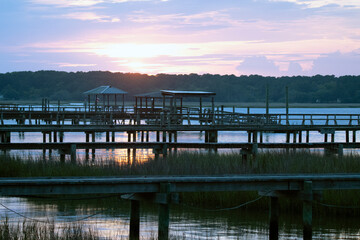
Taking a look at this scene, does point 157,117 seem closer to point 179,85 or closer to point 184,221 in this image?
point 184,221

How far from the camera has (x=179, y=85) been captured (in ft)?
562

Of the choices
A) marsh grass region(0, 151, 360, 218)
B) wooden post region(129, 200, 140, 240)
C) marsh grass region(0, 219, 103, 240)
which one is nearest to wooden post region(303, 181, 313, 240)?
marsh grass region(0, 151, 360, 218)

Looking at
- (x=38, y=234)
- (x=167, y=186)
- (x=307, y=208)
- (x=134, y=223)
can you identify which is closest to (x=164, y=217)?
(x=167, y=186)

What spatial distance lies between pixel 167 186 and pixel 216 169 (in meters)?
3.29

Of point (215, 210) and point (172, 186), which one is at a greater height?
point (172, 186)

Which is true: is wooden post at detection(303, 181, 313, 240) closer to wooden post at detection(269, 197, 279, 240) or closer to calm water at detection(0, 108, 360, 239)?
wooden post at detection(269, 197, 279, 240)

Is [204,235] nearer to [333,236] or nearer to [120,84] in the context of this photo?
[333,236]

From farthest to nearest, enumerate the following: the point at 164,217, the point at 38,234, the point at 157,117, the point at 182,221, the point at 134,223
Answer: the point at 157,117 < the point at 182,221 < the point at 134,223 < the point at 164,217 < the point at 38,234

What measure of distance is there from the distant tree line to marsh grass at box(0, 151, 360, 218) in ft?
475

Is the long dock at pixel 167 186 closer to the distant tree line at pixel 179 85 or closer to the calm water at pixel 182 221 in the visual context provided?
the calm water at pixel 182 221

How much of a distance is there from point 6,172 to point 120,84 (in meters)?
159

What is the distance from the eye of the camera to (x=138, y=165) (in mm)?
15742

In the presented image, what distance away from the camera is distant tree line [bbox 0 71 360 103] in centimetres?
16862

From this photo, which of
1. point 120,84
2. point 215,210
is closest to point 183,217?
point 215,210
